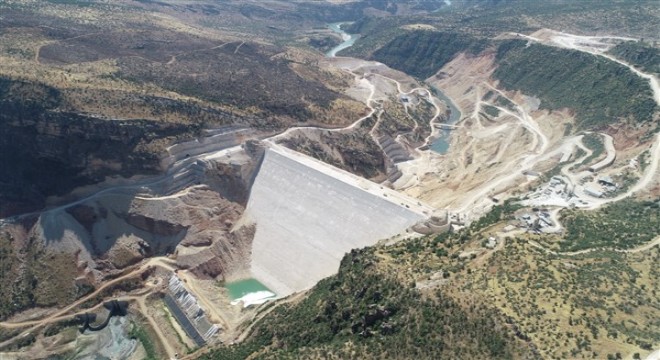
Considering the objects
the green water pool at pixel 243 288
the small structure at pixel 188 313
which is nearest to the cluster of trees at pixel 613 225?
the green water pool at pixel 243 288

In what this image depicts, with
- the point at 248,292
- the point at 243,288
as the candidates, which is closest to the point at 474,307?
the point at 248,292

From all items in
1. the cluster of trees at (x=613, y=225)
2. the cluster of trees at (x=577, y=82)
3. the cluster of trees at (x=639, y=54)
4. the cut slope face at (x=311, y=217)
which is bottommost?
the cut slope face at (x=311, y=217)

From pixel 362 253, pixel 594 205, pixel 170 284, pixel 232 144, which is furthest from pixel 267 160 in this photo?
pixel 594 205

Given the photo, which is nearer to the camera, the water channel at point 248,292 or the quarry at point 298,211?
the quarry at point 298,211

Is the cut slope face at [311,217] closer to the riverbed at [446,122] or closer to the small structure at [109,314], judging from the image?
the small structure at [109,314]

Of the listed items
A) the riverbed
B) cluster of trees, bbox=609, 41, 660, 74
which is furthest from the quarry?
the riverbed

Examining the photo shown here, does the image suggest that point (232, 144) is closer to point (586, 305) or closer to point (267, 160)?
point (267, 160)

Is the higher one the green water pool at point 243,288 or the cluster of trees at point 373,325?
the cluster of trees at point 373,325

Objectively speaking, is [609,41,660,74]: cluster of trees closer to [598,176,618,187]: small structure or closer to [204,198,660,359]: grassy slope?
[598,176,618,187]: small structure

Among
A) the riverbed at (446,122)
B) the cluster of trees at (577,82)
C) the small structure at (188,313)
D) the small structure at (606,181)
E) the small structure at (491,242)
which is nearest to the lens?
the small structure at (491,242)
